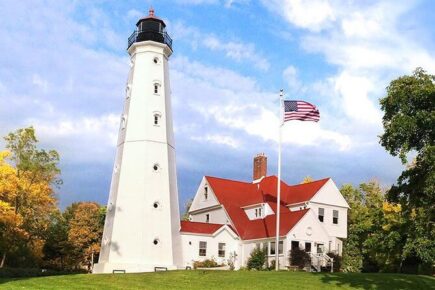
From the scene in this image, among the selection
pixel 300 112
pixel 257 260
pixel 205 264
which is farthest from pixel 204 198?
pixel 300 112

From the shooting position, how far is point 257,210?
46812mm

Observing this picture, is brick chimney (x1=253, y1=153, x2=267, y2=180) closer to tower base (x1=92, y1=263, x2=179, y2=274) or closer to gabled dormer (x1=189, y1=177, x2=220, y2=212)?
gabled dormer (x1=189, y1=177, x2=220, y2=212)

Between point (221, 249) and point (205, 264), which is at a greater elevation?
point (221, 249)

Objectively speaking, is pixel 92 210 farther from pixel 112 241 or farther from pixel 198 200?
pixel 112 241

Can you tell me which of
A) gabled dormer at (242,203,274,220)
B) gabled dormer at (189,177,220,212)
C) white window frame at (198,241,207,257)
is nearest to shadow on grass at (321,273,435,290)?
white window frame at (198,241,207,257)

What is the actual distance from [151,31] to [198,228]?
570 inches

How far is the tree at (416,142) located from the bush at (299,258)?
16382 mm

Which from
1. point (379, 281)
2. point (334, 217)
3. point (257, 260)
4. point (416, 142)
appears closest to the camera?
point (416, 142)

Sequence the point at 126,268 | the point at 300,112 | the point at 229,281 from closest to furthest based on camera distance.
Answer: the point at 229,281
the point at 300,112
the point at 126,268

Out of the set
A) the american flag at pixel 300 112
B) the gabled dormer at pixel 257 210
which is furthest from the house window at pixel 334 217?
the american flag at pixel 300 112

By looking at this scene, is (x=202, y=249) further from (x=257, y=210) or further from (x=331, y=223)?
(x=331, y=223)

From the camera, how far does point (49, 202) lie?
42312 millimetres

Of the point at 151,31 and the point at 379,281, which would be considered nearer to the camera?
the point at 379,281

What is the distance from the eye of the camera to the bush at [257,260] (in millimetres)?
40812
